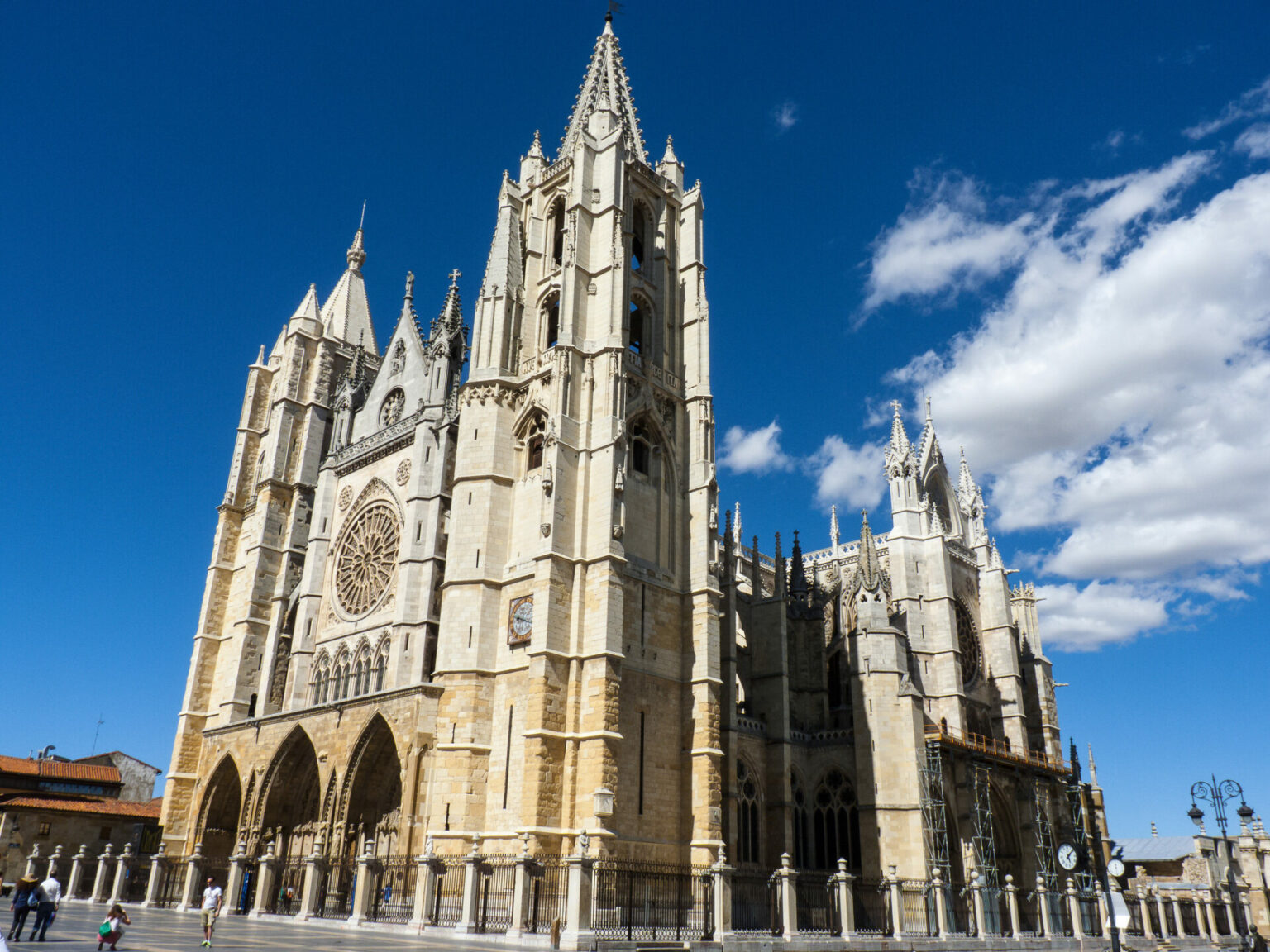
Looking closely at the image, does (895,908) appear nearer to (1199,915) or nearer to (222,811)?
(1199,915)

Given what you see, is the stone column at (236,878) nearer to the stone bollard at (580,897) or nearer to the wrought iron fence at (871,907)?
the stone bollard at (580,897)

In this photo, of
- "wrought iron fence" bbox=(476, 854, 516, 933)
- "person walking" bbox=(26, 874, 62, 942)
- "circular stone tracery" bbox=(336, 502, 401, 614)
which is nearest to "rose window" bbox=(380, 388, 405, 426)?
"circular stone tracery" bbox=(336, 502, 401, 614)

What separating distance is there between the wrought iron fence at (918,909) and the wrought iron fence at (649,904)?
4.95 meters

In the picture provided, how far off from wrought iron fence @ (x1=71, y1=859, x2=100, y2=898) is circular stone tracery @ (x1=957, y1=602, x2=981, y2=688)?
31.3 metres

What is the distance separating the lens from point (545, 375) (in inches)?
1150

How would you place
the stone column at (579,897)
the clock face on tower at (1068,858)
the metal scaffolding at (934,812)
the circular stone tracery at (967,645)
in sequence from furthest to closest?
1. the circular stone tracery at (967,645)
2. the metal scaffolding at (934,812)
3. the clock face on tower at (1068,858)
4. the stone column at (579,897)

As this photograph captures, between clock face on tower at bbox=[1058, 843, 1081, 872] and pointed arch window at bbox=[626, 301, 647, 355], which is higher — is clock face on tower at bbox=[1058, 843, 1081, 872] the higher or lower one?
the lower one

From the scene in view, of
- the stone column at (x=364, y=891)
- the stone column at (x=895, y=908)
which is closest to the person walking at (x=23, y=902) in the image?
the stone column at (x=364, y=891)

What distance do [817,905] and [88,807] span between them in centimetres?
2909

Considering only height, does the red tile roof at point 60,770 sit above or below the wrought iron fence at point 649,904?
above

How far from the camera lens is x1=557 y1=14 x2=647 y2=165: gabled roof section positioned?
34469 mm

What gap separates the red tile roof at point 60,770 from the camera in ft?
147

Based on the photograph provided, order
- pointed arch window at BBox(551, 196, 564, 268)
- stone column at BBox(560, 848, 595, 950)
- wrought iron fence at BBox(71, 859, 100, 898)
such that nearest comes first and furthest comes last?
stone column at BBox(560, 848, 595, 950), wrought iron fence at BBox(71, 859, 100, 898), pointed arch window at BBox(551, 196, 564, 268)

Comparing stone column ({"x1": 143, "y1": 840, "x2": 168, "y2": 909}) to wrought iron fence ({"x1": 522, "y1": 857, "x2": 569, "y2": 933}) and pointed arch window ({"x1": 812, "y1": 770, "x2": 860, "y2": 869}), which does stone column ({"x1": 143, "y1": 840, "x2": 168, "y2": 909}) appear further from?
→ pointed arch window ({"x1": 812, "y1": 770, "x2": 860, "y2": 869})
